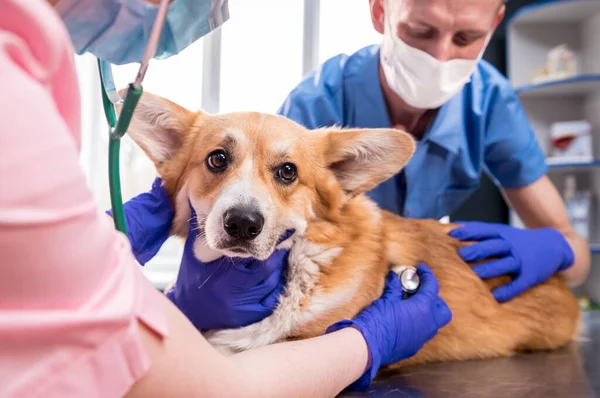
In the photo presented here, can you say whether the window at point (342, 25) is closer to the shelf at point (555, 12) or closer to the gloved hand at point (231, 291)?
the gloved hand at point (231, 291)

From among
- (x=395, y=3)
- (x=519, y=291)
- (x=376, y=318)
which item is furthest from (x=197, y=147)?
(x=519, y=291)

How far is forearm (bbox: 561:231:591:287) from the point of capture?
1.44 m

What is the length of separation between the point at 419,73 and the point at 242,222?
68 centimetres

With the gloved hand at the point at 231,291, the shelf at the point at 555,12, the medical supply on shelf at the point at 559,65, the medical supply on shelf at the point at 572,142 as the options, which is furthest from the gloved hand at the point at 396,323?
the shelf at the point at 555,12

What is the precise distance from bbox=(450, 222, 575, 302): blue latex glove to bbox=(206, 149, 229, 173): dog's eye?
0.62m

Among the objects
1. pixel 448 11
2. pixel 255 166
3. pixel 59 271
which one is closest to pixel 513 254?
pixel 448 11

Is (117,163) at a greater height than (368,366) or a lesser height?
greater

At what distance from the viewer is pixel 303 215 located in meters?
0.98

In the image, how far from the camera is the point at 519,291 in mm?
1231

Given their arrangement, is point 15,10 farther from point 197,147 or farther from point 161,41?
point 197,147

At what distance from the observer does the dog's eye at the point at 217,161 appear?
938mm

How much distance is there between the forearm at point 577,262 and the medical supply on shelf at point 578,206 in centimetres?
124

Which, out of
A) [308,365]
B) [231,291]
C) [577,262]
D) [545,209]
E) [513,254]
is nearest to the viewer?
[308,365]

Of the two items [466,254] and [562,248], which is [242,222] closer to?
[466,254]
